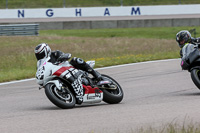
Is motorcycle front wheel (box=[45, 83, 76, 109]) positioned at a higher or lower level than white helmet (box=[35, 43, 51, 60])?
lower

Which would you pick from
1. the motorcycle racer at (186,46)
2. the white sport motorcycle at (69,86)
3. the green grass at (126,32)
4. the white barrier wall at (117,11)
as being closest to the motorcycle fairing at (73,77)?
the white sport motorcycle at (69,86)

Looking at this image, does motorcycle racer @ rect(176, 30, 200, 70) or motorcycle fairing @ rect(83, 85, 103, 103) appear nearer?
motorcycle fairing @ rect(83, 85, 103, 103)

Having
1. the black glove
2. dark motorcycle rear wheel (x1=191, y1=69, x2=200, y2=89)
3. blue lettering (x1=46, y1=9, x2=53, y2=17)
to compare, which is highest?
blue lettering (x1=46, y1=9, x2=53, y2=17)

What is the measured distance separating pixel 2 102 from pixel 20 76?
4348mm

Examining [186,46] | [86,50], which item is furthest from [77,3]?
[186,46]

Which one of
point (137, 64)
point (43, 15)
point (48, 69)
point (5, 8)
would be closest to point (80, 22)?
point (43, 15)

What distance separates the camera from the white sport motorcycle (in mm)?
7973

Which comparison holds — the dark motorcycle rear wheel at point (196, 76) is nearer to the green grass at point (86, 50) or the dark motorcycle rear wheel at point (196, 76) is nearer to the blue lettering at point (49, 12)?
the green grass at point (86, 50)

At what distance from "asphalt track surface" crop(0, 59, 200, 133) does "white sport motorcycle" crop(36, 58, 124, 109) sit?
17 cm

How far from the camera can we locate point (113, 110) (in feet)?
25.5

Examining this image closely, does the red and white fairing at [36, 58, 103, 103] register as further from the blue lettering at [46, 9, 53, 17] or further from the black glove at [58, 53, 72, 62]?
the blue lettering at [46, 9, 53, 17]

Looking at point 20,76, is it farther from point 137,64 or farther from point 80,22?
point 80,22

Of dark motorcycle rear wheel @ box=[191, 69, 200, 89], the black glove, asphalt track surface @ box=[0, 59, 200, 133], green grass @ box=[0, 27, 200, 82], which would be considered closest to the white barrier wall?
green grass @ box=[0, 27, 200, 82]

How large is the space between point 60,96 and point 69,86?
0.35m
